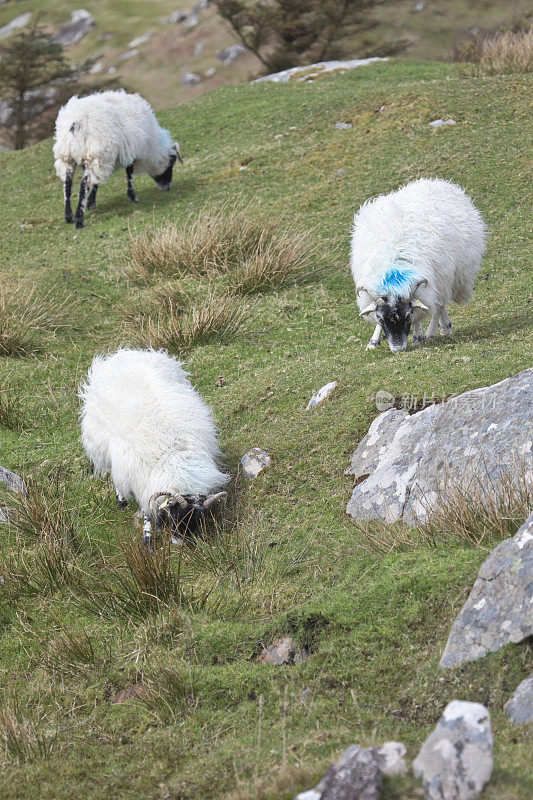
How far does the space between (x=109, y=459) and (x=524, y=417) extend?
13.0ft

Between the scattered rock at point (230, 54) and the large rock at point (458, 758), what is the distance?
47799 mm

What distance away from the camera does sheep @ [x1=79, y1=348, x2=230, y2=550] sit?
22.9 feet

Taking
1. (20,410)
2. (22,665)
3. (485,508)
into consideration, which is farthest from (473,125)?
(22,665)

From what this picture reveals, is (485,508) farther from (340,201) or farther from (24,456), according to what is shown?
(340,201)

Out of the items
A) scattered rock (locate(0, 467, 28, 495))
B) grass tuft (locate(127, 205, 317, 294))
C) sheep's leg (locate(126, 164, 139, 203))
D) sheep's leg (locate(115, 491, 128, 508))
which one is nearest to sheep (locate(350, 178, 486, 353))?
grass tuft (locate(127, 205, 317, 294))

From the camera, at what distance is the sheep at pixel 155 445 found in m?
6.98

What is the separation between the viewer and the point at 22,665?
5.79 metres

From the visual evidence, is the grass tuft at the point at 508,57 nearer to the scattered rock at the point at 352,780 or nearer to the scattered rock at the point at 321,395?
the scattered rock at the point at 321,395

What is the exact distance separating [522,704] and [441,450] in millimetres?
2612

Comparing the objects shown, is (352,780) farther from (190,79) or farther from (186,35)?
(186,35)

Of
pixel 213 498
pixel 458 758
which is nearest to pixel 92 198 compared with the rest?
pixel 213 498

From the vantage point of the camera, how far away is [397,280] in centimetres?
868

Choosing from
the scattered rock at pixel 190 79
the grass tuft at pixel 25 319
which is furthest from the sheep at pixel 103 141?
the scattered rock at pixel 190 79

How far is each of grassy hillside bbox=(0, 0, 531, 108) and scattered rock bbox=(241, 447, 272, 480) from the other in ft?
103
